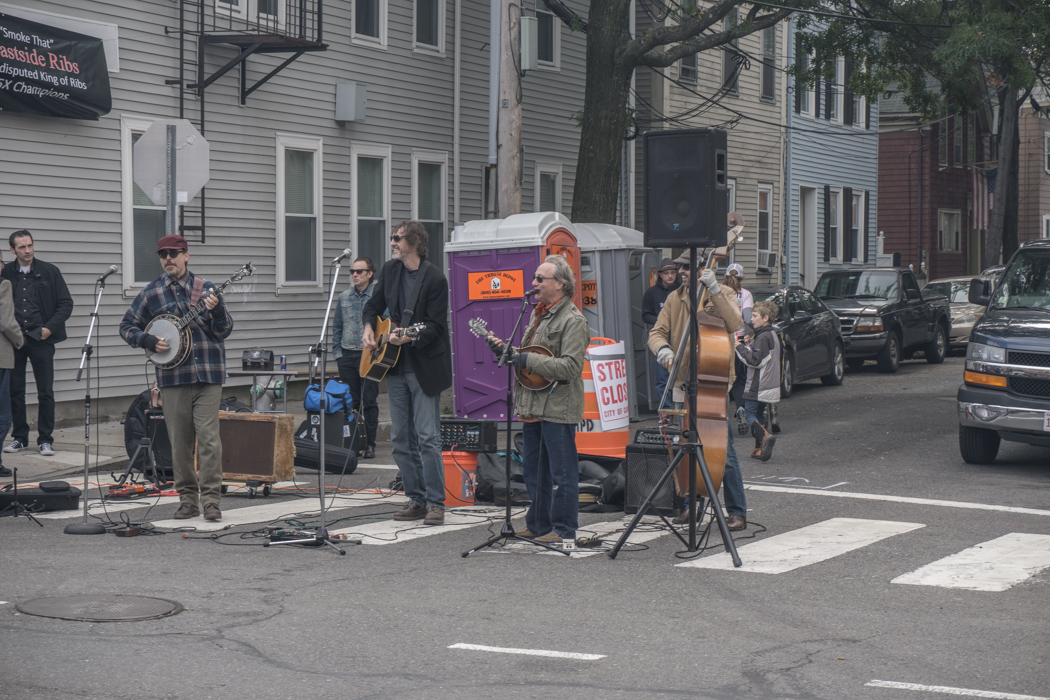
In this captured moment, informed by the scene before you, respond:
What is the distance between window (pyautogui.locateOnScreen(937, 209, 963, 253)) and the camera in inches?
1718

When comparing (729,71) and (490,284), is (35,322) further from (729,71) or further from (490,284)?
(729,71)

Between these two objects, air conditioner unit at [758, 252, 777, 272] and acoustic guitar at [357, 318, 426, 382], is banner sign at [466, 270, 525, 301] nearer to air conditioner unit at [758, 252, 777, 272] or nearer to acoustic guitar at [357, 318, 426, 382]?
acoustic guitar at [357, 318, 426, 382]

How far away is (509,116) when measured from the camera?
52.6ft

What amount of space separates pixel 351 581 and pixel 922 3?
59.9ft

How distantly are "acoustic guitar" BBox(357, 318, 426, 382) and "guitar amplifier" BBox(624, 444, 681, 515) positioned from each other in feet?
5.85

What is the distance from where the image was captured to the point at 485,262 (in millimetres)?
15859

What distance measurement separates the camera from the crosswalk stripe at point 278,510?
959 centimetres

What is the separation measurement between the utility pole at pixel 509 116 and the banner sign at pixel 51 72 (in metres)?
4.50

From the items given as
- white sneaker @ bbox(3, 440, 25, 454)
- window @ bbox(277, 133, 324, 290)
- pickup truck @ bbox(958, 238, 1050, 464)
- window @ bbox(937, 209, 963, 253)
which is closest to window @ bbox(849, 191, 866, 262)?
window @ bbox(937, 209, 963, 253)

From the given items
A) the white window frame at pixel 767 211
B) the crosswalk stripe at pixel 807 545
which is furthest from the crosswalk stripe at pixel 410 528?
the white window frame at pixel 767 211

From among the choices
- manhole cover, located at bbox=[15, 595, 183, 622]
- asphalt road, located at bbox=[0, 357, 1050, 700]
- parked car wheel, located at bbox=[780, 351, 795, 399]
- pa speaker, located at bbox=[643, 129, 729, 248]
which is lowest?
asphalt road, located at bbox=[0, 357, 1050, 700]

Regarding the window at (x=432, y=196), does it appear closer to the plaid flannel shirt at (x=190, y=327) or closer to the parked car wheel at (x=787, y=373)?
the parked car wheel at (x=787, y=373)

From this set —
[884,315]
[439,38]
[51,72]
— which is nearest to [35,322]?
[51,72]

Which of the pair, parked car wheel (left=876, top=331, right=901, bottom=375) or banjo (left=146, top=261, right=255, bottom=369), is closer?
banjo (left=146, top=261, right=255, bottom=369)
